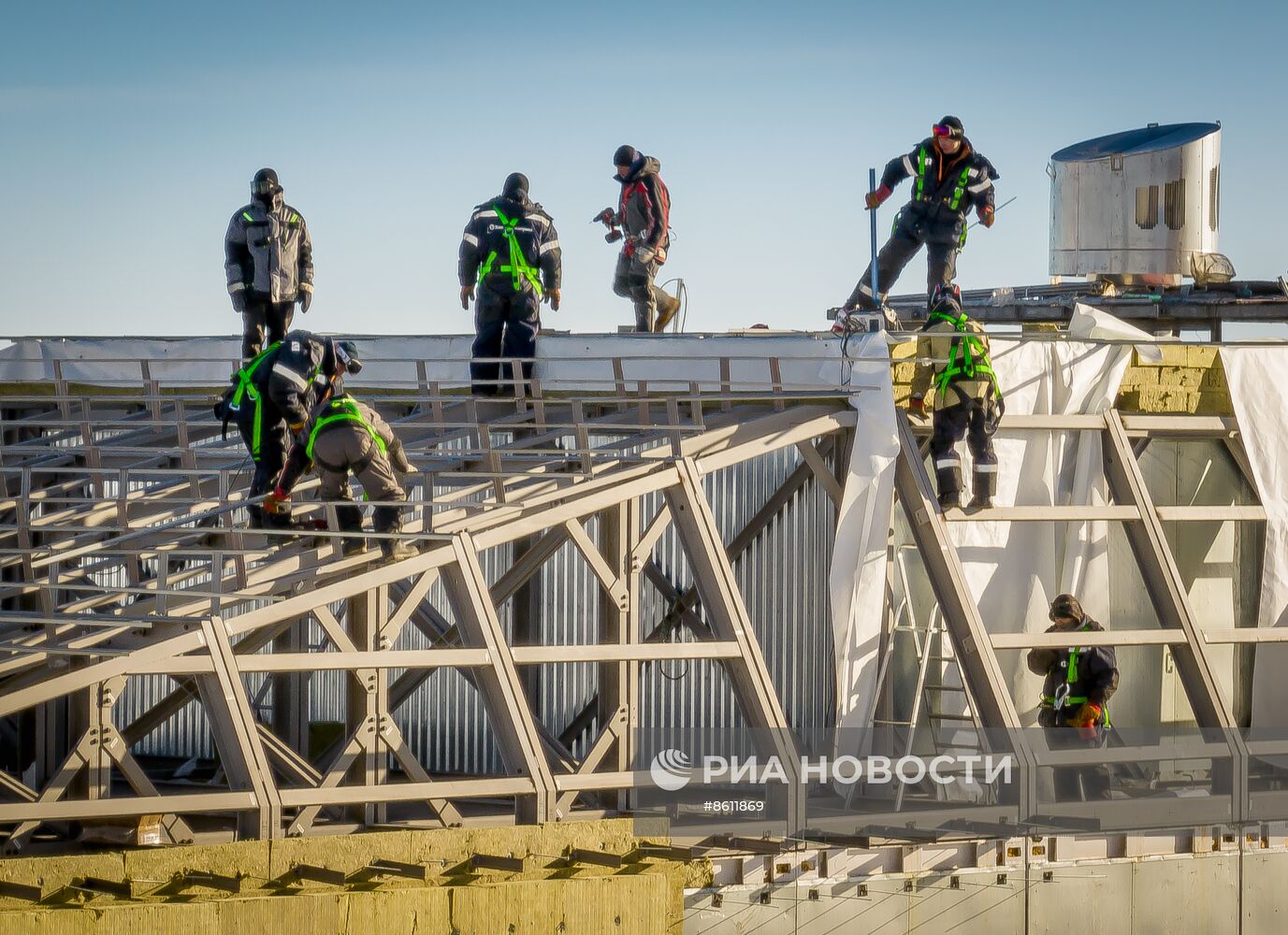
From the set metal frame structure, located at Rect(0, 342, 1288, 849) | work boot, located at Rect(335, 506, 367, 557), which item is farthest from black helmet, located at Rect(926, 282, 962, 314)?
work boot, located at Rect(335, 506, 367, 557)

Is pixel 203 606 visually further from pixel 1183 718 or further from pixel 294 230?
pixel 1183 718

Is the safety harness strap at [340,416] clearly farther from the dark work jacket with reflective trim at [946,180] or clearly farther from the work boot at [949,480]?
the dark work jacket with reflective trim at [946,180]

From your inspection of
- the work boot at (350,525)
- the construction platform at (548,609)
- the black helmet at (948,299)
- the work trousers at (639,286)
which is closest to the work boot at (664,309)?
the work trousers at (639,286)

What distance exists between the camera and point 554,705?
20297 millimetres

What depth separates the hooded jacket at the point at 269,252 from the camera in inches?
736

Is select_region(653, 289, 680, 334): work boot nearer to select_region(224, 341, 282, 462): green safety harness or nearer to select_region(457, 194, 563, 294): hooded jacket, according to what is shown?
select_region(457, 194, 563, 294): hooded jacket

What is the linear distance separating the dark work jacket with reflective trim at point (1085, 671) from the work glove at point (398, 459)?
19.6ft

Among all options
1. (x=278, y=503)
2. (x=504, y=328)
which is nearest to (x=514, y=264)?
(x=504, y=328)

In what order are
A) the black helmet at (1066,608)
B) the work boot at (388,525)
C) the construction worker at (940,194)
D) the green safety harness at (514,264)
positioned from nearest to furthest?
1. the work boot at (388,525)
2. the black helmet at (1066,608)
3. the construction worker at (940,194)
4. the green safety harness at (514,264)

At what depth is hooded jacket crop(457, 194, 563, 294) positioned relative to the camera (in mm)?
18547

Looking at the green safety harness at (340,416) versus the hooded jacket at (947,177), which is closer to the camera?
the green safety harness at (340,416)

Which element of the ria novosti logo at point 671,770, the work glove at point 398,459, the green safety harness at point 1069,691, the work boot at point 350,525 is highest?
the work glove at point 398,459

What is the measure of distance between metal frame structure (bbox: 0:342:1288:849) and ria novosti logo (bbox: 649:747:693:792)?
353 millimetres

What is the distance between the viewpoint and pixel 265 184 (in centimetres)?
1858
